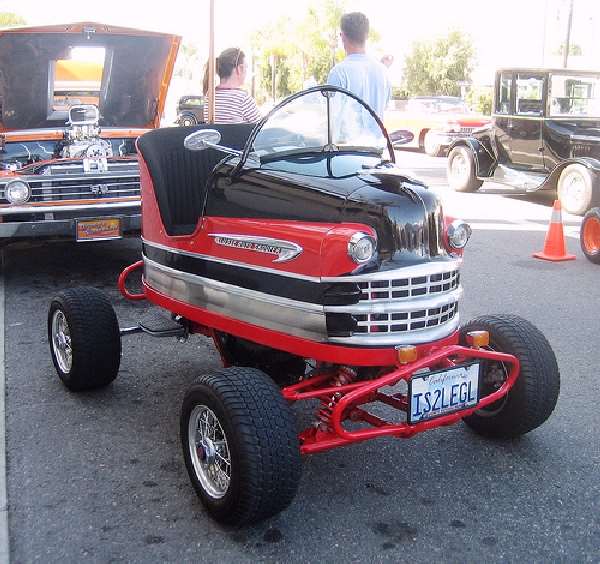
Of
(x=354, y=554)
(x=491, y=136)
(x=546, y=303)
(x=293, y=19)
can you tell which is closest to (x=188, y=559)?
(x=354, y=554)

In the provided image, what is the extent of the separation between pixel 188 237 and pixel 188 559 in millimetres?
1683

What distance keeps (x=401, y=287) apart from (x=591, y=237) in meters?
5.75

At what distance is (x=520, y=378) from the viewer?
3740mm

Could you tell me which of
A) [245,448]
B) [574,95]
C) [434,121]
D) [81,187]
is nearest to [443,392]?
[245,448]

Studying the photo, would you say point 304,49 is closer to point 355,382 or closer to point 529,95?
point 529,95

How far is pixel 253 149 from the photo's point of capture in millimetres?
3879

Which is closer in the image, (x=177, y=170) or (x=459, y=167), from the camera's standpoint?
(x=177, y=170)

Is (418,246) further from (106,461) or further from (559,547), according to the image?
(106,461)

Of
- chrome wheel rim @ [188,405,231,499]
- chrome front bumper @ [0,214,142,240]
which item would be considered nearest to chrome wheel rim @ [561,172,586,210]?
chrome front bumper @ [0,214,142,240]

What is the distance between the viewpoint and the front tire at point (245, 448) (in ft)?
9.89

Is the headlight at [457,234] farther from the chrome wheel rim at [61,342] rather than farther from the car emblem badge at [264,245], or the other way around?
the chrome wheel rim at [61,342]

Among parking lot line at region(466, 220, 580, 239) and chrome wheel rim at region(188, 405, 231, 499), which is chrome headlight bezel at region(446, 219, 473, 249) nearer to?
chrome wheel rim at region(188, 405, 231, 499)

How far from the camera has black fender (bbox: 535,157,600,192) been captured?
1105 cm

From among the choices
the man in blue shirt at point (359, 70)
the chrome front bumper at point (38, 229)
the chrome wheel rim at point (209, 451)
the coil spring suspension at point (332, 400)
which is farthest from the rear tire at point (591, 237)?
the chrome wheel rim at point (209, 451)
